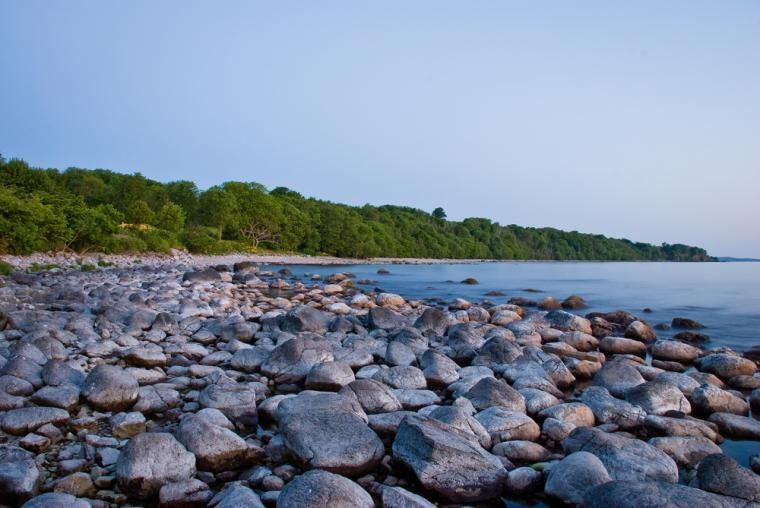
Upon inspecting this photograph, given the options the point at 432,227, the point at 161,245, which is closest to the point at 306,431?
the point at 161,245

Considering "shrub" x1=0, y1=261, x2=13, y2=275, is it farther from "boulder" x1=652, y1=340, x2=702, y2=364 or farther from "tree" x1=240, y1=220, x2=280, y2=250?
"tree" x1=240, y1=220, x2=280, y2=250

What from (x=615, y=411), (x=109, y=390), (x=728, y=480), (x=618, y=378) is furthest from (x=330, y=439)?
(x=618, y=378)

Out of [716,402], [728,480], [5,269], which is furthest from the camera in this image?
[5,269]

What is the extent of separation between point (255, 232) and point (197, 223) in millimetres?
8431

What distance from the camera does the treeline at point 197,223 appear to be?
29281 mm

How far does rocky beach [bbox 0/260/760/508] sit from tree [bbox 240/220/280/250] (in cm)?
5886

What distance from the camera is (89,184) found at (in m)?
68.2

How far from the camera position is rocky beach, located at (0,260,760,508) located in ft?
13.8

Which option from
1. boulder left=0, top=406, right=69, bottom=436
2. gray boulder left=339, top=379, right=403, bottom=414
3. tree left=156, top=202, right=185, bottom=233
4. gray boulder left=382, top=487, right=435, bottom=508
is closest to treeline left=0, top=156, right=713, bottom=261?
tree left=156, top=202, right=185, bottom=233

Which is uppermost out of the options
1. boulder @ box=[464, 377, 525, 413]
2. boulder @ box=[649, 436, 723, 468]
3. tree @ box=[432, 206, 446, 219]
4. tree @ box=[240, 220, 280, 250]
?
tree @ box=[432, 206, 446, 219]

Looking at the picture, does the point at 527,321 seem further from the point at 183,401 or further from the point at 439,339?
the point at 183,401

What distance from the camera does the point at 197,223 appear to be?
69750 mm

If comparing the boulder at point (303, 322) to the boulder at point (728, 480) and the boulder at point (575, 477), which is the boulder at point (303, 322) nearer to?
the boulder at point (575, 477)

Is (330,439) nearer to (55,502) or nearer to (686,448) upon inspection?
(55,502)
